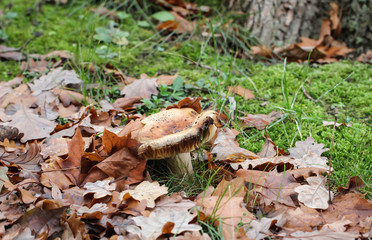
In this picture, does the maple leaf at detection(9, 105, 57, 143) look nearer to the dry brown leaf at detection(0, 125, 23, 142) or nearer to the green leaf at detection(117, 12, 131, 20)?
the dry brown leaf at detection(0, 125, 23, 142)

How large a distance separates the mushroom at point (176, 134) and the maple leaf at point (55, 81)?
5.09 ft

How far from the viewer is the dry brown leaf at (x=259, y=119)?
9.20 ft

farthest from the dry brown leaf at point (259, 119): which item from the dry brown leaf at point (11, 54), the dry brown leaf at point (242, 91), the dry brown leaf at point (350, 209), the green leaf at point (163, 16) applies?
the dry brown leaf at point (11, 54)

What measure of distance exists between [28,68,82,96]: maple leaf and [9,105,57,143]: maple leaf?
22.9 inches

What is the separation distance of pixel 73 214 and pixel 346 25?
13.3 ft

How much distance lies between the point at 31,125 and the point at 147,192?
1.22 meters

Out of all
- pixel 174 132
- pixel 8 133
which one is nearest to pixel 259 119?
pixel 174 132

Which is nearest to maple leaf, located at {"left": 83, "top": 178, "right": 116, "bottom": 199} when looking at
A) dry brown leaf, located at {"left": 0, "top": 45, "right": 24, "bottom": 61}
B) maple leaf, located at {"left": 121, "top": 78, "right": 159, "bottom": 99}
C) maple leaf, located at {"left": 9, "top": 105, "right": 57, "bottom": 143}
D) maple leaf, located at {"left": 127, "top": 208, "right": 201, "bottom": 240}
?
maple leaf, located at {"left": 127, "top": 208, "right": 201, "bottom": 240}

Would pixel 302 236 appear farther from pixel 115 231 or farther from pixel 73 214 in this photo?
pixel 73 214

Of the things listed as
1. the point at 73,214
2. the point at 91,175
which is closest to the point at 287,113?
the point at 91,175

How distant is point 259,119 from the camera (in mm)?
2867

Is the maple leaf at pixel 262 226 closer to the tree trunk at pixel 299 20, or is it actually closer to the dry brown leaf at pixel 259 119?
the dry brown leaf at pixel 259 119

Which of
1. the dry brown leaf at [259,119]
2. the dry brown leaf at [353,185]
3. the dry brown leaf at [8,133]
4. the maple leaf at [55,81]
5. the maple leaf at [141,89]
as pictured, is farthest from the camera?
the maple leaf at [55,81]

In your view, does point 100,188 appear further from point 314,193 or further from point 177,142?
point 314,193
